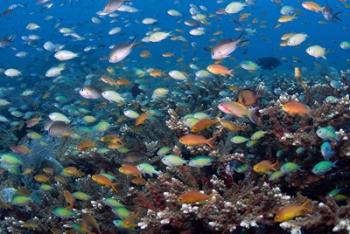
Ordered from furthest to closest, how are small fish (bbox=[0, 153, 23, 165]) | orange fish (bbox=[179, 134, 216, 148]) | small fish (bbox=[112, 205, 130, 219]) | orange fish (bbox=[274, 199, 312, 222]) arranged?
small fish (bbox=[0, 153, 23, 165]) < orange fish (bbox=[179, 134, 216, 148]) < small fish (bbox=[112, 205, 130, 219]) < orange fish (bbox=[274, 199, 312, 222])

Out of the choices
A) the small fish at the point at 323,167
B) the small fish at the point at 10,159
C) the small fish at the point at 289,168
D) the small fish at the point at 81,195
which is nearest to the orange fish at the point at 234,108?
the small fish at the point at 289,168

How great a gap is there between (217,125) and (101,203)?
212cm

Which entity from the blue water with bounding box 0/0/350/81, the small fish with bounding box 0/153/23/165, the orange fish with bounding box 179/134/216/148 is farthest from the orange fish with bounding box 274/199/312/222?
the blue water with bounding box 0/0/350/81

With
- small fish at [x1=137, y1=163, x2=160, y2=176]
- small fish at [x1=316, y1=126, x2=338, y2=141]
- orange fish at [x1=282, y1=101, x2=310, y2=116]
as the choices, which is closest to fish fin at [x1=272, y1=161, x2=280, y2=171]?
small fish at [x1=316, y1=126, x2=338, y2=141]

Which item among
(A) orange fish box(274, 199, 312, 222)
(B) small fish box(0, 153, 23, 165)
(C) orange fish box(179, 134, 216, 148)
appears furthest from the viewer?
(B) small fish box(0, 153, 23, 165)

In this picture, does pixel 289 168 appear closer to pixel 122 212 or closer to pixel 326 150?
pixel 326 150

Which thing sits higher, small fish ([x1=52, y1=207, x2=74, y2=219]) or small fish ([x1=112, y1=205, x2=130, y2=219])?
small fish ([x1=112, y1=205, x2=130, y2=219])

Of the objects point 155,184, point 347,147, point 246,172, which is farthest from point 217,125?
point 347,147

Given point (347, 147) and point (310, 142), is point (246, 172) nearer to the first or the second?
point (310, 142)

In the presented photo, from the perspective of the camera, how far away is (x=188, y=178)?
16.5 ft

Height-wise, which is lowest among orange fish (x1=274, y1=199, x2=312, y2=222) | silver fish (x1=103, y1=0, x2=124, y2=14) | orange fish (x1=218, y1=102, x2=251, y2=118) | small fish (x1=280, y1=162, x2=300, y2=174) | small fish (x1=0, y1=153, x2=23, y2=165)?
small fish (x1=0, y1=153, x2=23, y2=165)

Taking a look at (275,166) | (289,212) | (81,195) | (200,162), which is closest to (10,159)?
(81,195)

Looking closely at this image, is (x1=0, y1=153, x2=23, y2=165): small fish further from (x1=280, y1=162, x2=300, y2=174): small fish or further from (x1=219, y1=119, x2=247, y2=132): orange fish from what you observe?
(x1=280, y1=162, x2=300, y2=174): small fish

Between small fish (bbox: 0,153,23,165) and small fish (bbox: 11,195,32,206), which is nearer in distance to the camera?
small fish (bbox: 11,195,32,206)
